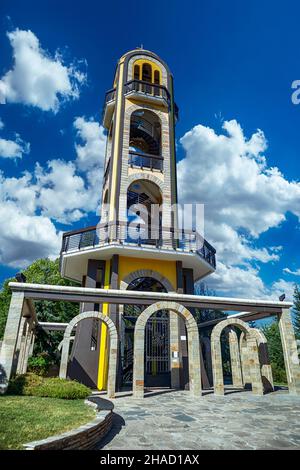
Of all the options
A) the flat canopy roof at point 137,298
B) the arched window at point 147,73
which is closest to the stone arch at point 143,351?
the flat canopy roof at point 137,298

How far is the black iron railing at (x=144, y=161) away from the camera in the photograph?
55.1 feet

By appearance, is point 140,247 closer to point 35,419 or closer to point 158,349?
point 158,349

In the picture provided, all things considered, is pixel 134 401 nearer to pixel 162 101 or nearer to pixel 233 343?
pixel 233 343

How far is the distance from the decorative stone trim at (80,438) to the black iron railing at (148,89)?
18.2 metres

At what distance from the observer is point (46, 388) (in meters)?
8.63

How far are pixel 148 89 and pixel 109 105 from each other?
2.89 meters

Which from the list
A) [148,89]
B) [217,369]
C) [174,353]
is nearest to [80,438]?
[217,369]

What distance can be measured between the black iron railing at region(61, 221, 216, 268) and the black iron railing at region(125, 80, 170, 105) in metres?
9.60

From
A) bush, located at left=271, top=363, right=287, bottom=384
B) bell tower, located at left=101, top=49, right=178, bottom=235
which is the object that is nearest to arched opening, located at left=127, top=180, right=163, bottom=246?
bell tower, located at left=101, top=49, right=178, bottom=235

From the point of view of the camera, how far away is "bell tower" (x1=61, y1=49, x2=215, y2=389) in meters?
13.2

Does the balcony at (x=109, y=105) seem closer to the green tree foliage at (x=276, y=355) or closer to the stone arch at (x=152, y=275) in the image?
the stone arch at (x=152, y=275)

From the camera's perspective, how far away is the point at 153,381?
540 inches

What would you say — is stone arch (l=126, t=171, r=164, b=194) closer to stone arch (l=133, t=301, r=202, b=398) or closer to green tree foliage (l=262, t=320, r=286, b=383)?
stone arch (l=133, t=301, r=202, b=398)

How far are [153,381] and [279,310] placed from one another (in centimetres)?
683
